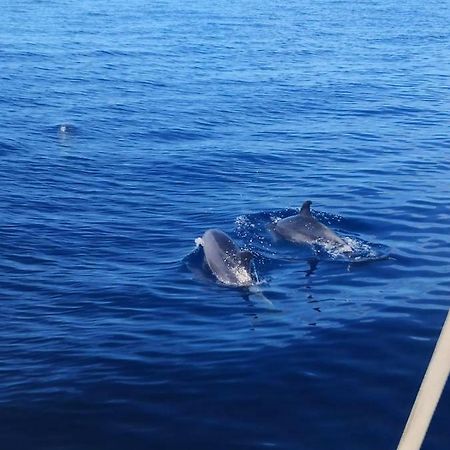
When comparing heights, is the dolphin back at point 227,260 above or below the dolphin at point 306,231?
below

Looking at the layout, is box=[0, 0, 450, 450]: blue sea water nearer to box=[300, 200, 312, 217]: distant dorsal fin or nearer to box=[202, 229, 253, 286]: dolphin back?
box=[202, 229, 253, 286]: dolphin back

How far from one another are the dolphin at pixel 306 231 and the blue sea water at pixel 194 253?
0.48 metres

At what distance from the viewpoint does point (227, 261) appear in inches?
677

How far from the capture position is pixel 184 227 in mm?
21594

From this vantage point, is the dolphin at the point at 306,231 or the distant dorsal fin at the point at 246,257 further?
the dolphin at the point at 306,231

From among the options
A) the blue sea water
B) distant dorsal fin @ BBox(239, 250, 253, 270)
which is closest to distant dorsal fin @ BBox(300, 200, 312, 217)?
the blue sea water

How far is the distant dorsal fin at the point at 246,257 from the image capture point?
54.9ft

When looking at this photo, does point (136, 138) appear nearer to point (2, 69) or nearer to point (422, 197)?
point (422, 197)

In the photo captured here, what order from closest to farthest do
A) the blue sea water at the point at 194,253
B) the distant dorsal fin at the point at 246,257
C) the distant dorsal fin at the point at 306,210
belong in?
the blue sea water at the point at 194,253, the distant dorsal fin at the point at 246,257, the distant dorsal fin at the point at 306,210

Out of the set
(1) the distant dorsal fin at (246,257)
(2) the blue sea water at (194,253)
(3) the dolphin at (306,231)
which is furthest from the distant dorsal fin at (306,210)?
(1) the distant dorsal fin at (246,257)

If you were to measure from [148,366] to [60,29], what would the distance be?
49782mm

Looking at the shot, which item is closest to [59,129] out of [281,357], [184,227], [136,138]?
[136,138]

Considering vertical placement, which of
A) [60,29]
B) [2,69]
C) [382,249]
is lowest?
[382,249]

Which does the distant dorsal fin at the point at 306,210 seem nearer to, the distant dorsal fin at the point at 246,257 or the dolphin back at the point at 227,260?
the dolphin back at the point at 227,260
